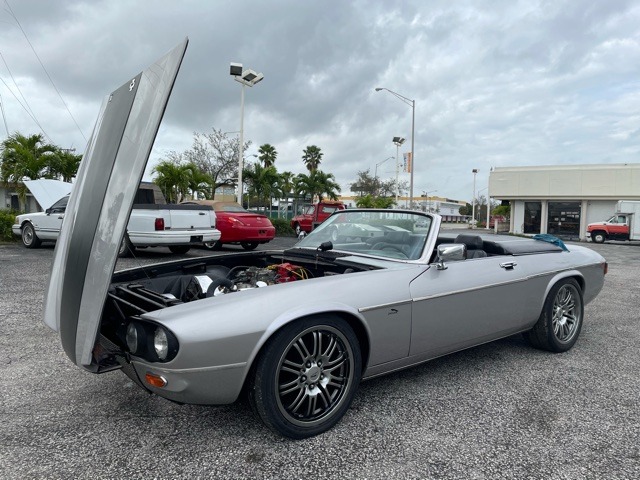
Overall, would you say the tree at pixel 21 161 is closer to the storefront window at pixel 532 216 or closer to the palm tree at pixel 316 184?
the palm tree at pixel 316 184

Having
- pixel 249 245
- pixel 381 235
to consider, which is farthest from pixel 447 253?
pixel 249 245

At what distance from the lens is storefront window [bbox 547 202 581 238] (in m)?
33.7

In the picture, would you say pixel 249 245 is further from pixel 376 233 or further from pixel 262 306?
pixel 262 306

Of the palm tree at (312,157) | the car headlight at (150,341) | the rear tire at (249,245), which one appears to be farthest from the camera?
the palm tree at (312,157)

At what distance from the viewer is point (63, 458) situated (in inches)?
89.0

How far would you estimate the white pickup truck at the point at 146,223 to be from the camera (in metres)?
9.33

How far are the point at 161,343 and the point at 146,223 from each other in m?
7.64

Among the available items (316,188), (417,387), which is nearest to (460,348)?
(417,387)

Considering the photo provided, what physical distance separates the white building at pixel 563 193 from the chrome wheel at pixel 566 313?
32352 millimetres

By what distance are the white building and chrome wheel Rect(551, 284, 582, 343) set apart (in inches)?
1274

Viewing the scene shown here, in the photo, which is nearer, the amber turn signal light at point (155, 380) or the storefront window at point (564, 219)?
the amber turn signal light at point (155, 380)

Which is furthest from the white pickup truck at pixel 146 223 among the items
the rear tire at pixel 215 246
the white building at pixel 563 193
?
the white building at pixel 563 193

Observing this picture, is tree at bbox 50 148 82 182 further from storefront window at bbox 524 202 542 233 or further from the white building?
storefront window at bbox 524 202 542 233

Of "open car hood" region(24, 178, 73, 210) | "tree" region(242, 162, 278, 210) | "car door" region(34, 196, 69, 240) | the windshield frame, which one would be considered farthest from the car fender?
"tree" region(242, 162, 278, 210)
